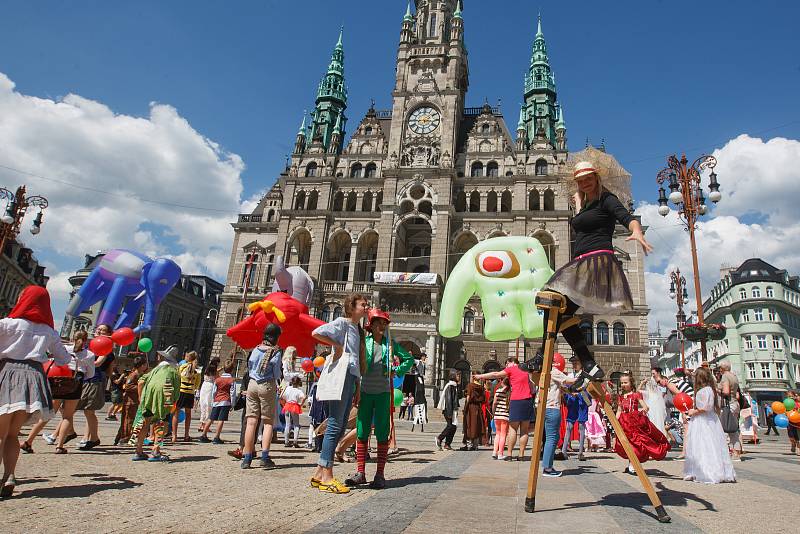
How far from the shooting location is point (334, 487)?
13.3 ft

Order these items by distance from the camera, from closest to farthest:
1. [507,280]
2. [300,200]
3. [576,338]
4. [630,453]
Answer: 1. [630,453]
2. [576,338]
3. [507,280]
4. [300,200]

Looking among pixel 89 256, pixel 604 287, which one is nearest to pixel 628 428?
pixel 604 287

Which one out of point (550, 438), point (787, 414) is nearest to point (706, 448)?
point (550, 438)

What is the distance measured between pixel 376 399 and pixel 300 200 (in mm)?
35804

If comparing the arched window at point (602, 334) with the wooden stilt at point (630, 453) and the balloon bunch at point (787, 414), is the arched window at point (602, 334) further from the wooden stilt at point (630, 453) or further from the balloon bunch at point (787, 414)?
the wooden stilt at point (630, 453)

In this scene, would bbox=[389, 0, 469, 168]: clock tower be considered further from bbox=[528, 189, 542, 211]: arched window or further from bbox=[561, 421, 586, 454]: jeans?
bbox=[561, 421, 586, 454]: jeans

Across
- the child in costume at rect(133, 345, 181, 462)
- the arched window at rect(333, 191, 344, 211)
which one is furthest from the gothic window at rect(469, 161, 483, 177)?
the child in costume at rect(133, 345, 181, 462)

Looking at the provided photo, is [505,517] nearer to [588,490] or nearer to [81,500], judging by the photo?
[588,490]

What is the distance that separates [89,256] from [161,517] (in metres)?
58.7

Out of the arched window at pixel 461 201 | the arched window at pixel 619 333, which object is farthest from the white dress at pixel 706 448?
the arched window at pixel 461 201

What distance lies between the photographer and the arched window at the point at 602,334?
31.8 m

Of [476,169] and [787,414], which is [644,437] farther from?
[476,169]

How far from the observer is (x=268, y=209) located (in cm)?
4228

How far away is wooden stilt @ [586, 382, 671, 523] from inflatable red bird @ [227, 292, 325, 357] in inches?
173
